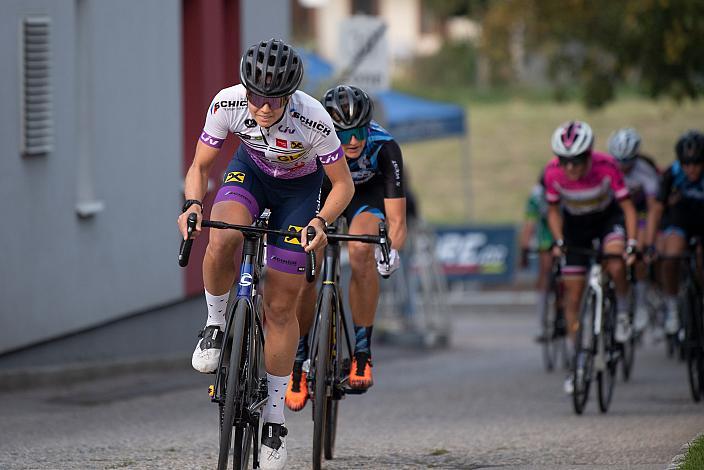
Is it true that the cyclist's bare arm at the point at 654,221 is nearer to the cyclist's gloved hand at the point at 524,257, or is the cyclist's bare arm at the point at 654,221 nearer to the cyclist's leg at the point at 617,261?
the cyclist's leg at the point at 617,261

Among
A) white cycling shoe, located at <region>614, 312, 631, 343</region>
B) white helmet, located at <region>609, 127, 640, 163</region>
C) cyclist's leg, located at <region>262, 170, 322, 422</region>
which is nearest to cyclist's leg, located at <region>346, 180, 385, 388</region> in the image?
cyclist's leg, located at <region>262, 170, 322, 422</region>

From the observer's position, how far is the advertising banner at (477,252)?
26344 millimetres

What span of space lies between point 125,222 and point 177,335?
1675 millimetres

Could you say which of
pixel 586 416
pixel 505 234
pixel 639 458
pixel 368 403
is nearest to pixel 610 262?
pixel 586 416

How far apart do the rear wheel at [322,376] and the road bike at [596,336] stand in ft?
11.1

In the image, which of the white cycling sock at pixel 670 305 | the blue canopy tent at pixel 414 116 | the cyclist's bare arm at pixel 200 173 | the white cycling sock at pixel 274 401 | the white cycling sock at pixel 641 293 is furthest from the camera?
the blue canopy tent at pixel 414 116

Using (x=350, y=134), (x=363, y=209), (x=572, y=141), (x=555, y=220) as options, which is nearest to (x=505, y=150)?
(x=555, y=220)

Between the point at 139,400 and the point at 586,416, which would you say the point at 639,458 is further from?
the point at 139,400

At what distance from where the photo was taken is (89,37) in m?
14.8

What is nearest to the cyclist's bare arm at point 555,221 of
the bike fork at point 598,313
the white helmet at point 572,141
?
the bike fork at point 598,313

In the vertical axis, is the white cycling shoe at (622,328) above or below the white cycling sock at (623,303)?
below

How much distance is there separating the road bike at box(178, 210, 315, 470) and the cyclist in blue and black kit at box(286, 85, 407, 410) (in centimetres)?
130

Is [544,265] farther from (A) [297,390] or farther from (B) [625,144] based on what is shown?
(A) [297,390]

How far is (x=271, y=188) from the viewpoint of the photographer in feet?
26.4
